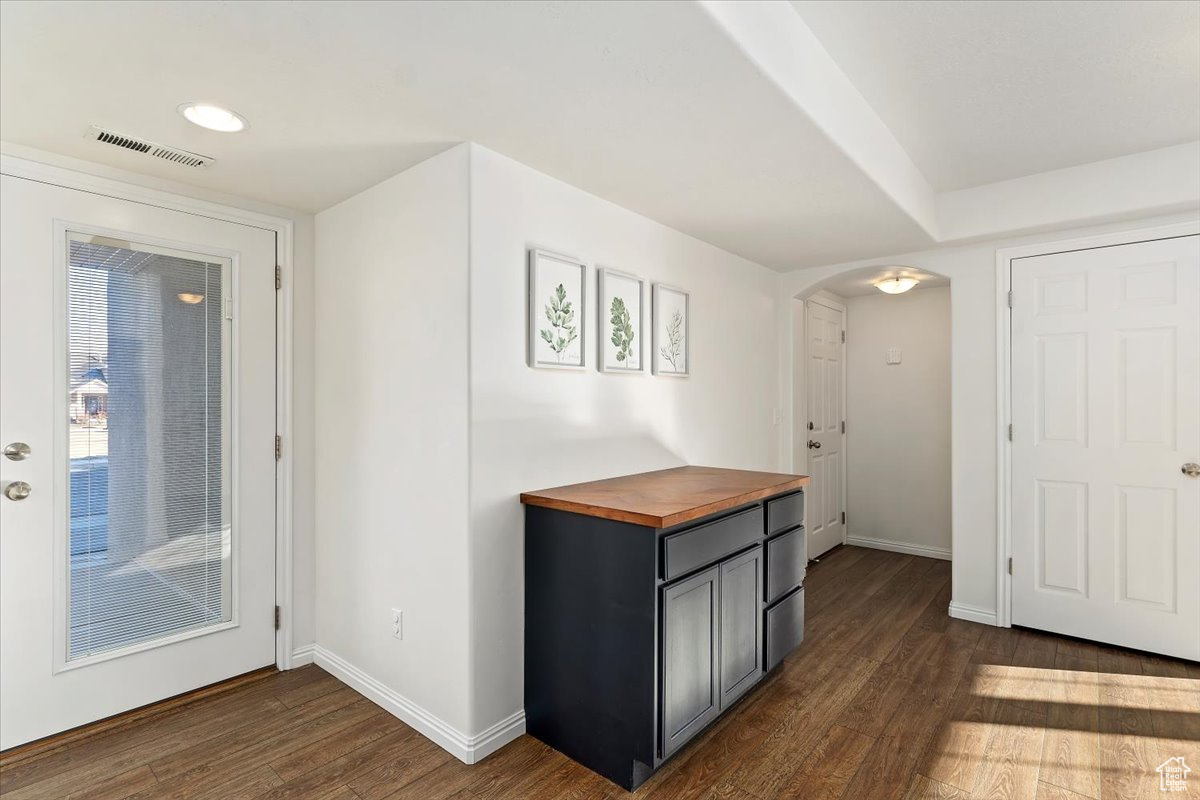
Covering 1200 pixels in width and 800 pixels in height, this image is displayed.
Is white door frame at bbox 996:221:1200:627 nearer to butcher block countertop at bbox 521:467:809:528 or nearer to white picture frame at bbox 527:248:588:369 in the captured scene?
butcher block countertop at bbox 521:467:809:528

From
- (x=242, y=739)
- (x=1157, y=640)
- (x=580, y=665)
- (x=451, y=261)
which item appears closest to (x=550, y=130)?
(x=451, y=261)

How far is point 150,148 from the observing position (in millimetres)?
2129

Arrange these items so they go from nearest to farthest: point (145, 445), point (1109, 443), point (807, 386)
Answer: point (145, 445) < point (1109, 443) < point (807, 386)

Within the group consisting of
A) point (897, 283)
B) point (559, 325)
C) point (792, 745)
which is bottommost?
point (792, 745)

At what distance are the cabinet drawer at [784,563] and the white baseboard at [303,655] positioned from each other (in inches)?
86.0

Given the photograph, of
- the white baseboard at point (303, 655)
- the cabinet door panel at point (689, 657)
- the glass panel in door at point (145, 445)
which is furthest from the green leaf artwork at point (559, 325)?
the white baseboard at point (303, 655)

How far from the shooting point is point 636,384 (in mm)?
2857

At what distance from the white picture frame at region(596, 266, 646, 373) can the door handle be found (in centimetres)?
218

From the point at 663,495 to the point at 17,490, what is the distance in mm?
2330

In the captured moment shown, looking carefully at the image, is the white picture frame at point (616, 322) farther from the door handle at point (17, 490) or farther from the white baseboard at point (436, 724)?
the door handle at point (17, 490)

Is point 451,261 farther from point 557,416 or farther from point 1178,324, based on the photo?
point 1178,324

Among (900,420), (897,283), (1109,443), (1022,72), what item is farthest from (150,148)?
(900,420)

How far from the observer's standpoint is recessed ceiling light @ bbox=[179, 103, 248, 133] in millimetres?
1830

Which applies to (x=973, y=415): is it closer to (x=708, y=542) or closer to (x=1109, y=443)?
(x=1109, y=443)
